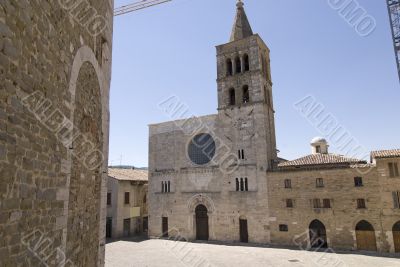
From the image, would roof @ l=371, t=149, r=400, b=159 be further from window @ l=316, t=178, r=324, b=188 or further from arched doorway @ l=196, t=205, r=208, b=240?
arched doorway @ l=196, t=205, r=208, b=240

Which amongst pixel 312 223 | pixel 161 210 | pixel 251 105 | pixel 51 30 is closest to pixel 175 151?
pixel 161 210

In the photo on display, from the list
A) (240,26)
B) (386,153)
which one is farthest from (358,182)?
(240,26)

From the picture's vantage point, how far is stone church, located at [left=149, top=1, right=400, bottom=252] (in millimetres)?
19734

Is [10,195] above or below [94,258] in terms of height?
above

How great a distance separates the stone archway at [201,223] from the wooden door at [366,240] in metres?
11.6

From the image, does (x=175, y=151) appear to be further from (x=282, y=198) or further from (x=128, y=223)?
(x=282, y=198)

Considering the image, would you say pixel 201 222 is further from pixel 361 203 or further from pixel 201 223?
pixel 361 203

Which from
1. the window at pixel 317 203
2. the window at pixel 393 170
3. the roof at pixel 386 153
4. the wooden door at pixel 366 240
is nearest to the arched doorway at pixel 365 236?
the wooden door at pixel 366 240

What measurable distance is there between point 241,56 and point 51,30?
957 inches

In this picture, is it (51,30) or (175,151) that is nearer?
(51,30)

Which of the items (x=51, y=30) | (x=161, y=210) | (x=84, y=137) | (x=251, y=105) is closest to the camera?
(x=51, y=30)

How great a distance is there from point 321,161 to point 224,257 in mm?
10571

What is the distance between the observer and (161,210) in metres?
26.8

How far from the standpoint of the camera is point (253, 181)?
2356 cm
